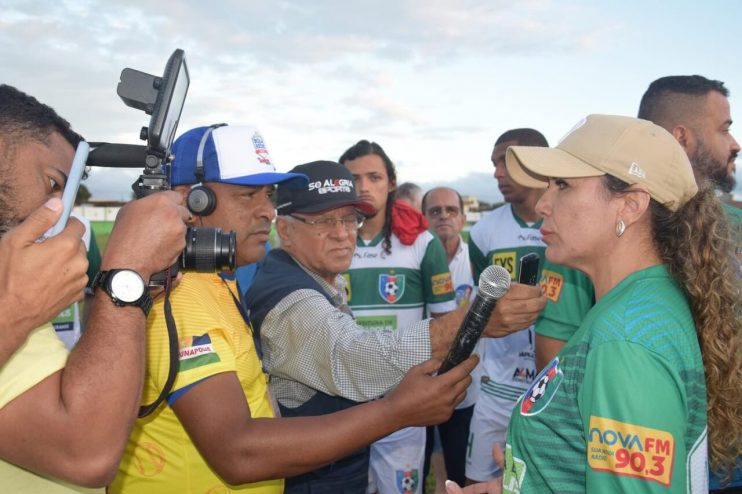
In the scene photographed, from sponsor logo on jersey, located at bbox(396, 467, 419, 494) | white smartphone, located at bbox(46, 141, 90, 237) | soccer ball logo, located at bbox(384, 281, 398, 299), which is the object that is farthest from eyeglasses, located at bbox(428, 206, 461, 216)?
white smartphone, located at bbox(46, 141, 90, 237)

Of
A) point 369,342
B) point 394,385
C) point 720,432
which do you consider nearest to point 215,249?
point 369,342

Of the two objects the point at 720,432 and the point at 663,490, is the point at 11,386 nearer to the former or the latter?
the point at 663,490

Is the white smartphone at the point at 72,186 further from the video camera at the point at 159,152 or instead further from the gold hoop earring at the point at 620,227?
the gold hoop earring at the point at 620,227

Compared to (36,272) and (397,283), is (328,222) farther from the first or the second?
(36,272)

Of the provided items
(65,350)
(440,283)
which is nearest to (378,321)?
(440,283)

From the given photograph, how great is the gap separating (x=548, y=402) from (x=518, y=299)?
67cm

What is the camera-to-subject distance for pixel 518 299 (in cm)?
239

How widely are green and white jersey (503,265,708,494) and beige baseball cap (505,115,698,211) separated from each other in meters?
0.28

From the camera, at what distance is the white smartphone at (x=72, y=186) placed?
1370mm

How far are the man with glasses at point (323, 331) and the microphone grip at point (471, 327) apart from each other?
19 cm

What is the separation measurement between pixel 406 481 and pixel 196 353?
306 cm

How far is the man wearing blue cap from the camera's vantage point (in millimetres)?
1895

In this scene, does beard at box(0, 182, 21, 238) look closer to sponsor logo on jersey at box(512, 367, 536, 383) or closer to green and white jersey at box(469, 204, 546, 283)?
green and white jersey at box(469, 204, 546, 283)

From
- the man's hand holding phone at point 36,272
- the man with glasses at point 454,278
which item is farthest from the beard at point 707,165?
the man's hand holding phone at point 36,272
